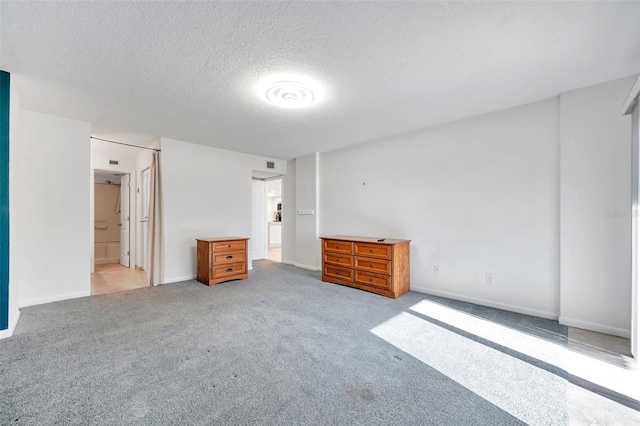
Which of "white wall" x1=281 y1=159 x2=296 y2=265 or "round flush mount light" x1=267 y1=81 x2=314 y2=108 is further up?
"round flush mount light" x1=267 y1=81 x2=314 y2=108

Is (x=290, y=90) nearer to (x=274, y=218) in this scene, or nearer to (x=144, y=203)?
(x=144, y=203)

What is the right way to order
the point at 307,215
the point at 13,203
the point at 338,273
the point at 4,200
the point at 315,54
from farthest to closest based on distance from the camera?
the point at 307,215 → the point at 338,273 → the point at 13,203 → the point at 4,200 → the point at 315,54

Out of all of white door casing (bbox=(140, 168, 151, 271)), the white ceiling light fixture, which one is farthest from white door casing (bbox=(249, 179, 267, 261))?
the white ceiling light fixture

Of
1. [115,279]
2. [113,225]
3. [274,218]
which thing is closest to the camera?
[115,279]

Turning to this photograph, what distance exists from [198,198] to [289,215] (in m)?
2.11

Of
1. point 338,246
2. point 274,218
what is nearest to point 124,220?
point 338,246

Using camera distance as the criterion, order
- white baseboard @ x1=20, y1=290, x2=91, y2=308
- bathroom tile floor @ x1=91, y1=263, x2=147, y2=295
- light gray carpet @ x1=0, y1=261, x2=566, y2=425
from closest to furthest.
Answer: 1. light gray carpet @ x1=0, y1=261, x2=566, y2=425
2. white baseboard @ x1=20, y1=290, x2=91, y2=308
3. bathroom tile floor @ x1=91, y1=263, x2=147, y2=295

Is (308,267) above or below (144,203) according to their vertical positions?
below

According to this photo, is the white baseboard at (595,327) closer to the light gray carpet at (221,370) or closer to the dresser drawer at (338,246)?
the light gray carpet at (221,370)

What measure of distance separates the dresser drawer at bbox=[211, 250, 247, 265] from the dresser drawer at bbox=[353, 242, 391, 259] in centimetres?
205

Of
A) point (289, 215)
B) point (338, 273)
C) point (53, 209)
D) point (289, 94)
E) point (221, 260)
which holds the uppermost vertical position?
→ point (289, 94)

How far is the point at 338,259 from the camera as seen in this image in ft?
14.5

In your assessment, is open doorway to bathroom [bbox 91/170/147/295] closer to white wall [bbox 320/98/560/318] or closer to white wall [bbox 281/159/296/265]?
white wall [bbox 281/159/296/265]

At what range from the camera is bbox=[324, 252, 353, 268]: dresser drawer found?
427 cm
